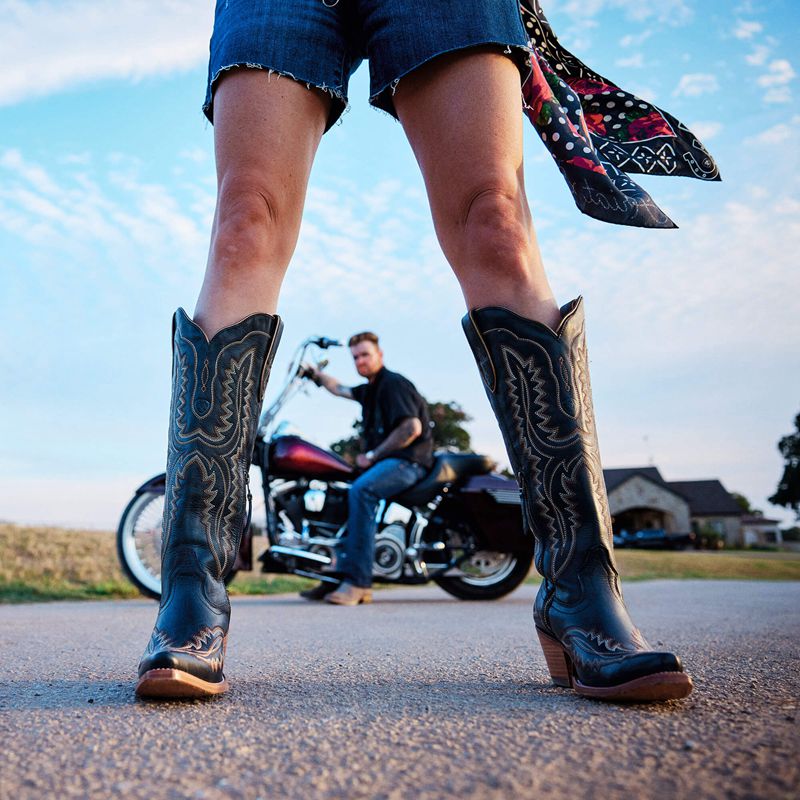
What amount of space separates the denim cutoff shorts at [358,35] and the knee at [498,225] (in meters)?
0.29

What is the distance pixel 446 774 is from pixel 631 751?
0.22 metres

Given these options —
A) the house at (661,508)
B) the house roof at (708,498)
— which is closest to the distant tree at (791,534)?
the house roof at (708,498)

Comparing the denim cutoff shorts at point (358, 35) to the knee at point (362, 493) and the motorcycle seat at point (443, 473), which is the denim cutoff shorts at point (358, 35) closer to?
the knee at point (362, 493)

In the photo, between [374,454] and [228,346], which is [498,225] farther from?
[374,454]

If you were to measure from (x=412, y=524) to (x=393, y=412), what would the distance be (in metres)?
0.86

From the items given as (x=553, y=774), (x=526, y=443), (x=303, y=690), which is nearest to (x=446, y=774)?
(x=553, y=774)

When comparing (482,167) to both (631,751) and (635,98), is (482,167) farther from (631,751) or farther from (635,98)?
(631,751)

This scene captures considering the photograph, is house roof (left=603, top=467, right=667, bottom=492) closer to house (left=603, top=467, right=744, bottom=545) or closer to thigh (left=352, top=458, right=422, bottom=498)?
house (left=603, top=467, right=744, bottom=545)

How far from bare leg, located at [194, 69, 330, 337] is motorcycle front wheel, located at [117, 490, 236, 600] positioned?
3483mm

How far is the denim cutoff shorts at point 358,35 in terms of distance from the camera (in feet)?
4.90

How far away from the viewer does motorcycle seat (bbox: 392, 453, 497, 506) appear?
532 centimetres

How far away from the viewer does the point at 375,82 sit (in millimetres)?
1563

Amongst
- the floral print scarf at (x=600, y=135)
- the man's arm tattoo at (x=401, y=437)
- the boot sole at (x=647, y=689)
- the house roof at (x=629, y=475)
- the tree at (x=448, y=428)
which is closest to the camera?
the boot sole at (x=647, y=689)

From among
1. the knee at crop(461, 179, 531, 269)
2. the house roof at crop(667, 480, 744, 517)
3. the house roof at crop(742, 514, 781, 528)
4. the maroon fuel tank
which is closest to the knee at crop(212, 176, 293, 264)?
the knee at crop(461, 179, 531, 269)
